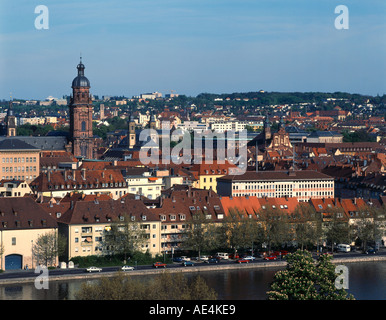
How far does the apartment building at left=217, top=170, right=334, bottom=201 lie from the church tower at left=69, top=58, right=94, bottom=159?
87.8ft

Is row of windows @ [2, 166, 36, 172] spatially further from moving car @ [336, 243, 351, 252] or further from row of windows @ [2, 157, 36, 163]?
moving car @ [336, 243, 351, 252]

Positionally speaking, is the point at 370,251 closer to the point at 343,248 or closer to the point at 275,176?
the point at 343,248

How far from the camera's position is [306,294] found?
2189 cm

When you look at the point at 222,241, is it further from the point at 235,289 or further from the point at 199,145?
the point at 199,145

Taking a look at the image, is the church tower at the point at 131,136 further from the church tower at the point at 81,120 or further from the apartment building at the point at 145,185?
the apartment building at the point at 145,185

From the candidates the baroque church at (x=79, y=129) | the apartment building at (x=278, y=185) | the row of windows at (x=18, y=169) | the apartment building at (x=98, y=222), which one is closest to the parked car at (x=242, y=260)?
the apartment building at (x=98, y=222)

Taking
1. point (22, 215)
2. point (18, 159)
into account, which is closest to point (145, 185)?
point (18, 159)

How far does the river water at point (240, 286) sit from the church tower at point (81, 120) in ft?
147

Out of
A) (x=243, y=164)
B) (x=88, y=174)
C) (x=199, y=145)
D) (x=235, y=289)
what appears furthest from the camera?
(x=199, y=145)

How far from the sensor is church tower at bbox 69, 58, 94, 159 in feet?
253

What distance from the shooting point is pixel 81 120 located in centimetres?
7806

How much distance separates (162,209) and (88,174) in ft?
36.7

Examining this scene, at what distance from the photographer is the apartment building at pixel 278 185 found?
51156 millimetres
